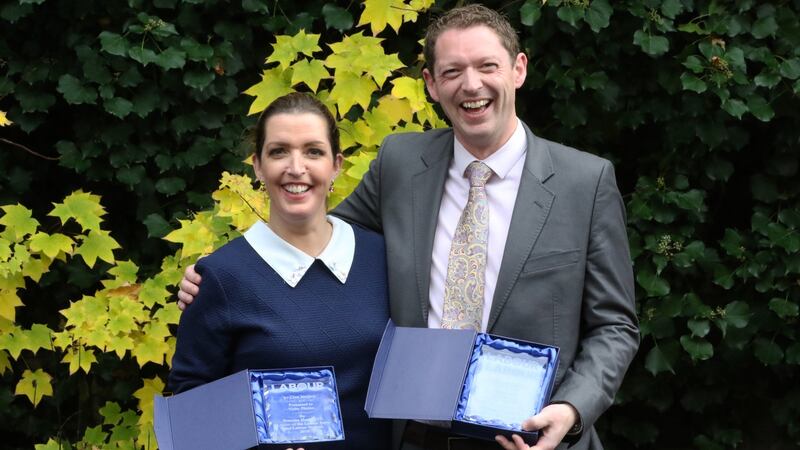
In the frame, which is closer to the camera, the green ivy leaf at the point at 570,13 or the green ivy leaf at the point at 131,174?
the green ivy leaf at the point at 570,13

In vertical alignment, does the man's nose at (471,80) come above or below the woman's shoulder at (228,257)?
above

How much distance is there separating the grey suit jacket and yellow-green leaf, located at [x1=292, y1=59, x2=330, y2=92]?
952 millimetres

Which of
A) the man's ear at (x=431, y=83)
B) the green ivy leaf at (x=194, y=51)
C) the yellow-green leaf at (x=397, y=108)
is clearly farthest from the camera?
the green ivy leaf at (x=194, y=51)

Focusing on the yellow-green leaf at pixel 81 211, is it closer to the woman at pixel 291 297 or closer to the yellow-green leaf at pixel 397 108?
the yellow-green leaf at pixel 397 108

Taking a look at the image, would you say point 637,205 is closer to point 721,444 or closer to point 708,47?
point 708,47

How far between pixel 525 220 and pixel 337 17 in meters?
1.60

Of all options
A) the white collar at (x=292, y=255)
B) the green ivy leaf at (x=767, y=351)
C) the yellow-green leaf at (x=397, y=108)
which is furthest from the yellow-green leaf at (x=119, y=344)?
the green ivy leaf at (x=767, y=351)

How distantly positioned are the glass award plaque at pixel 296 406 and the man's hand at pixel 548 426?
0.38m

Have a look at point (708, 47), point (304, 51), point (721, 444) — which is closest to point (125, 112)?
point (304, 51)

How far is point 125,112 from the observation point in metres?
4.12

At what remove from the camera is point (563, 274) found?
2793mm

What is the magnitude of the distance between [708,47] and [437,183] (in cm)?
154

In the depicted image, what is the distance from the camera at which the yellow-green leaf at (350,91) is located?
380 cm

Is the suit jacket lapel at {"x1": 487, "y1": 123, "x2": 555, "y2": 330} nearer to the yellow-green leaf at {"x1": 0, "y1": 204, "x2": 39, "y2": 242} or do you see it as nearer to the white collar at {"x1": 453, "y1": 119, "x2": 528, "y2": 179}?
the white collar at {"x1": 453, "y1": 119, "x2": 528, "y2": 179}
